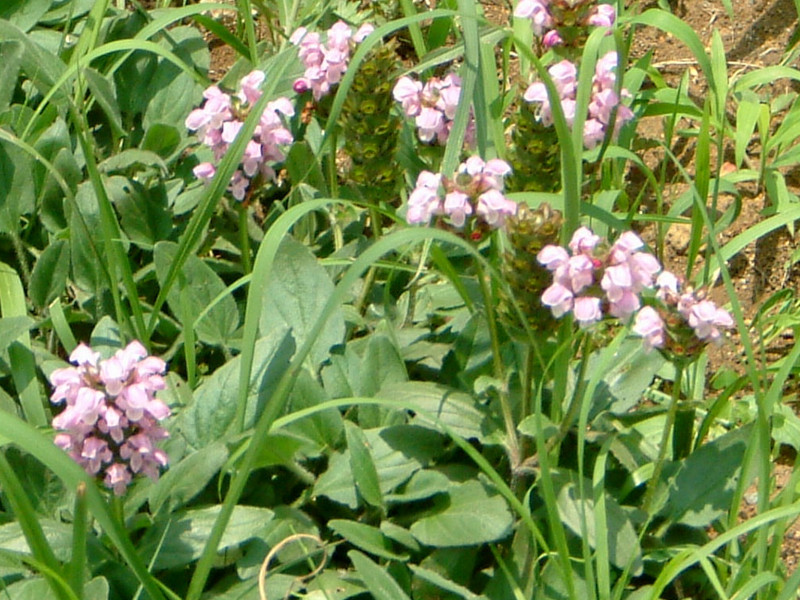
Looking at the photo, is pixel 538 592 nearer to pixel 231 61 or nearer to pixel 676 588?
pixel 676 588

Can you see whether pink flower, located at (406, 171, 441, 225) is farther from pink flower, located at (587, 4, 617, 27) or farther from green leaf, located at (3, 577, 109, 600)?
green leaf, located at (3, 577, 109, 600)

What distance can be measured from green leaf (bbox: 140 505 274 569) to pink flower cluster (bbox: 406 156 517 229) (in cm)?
56

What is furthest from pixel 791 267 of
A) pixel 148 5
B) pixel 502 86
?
pixel 148 5

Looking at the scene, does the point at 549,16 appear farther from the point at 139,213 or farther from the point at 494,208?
the point at 139,213

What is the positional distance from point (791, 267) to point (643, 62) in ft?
1.96

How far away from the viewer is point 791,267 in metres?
2.72

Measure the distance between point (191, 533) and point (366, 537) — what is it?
0.29m

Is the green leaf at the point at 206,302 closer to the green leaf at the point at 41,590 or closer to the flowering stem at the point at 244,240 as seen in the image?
the flowering stem at the point at 244,240

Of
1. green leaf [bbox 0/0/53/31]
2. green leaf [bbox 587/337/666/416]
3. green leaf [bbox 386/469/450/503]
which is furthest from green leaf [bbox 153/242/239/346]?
green leaf [bbox 0/0/53/31]

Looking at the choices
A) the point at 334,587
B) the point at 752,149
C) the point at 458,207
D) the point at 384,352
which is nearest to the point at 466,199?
the point at 458,207

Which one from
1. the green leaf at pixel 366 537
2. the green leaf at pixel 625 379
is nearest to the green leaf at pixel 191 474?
the green leaf at pixel 366 537

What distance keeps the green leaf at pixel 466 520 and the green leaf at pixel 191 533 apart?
Result: 10.8 inches

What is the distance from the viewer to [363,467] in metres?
1.96

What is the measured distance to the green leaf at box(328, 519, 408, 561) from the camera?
192 cm
